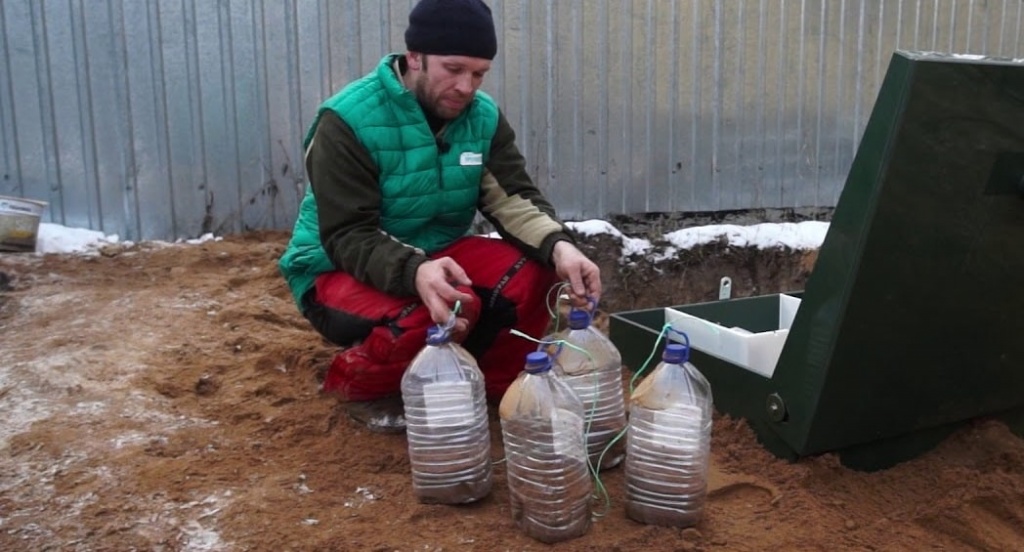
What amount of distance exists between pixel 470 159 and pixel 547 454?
1174 millimetres

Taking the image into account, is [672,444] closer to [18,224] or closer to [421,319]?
[421,319]

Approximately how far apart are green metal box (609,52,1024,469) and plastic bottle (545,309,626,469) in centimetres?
47

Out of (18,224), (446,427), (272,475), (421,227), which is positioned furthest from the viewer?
(18,224)

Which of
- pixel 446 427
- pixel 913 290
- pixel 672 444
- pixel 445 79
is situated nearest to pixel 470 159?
pixel 445 79

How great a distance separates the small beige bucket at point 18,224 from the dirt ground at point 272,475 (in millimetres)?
1123

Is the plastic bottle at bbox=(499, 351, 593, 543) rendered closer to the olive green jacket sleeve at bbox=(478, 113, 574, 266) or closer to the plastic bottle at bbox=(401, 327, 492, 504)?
the plastic bottle at bbox=(401, 327, 492, 504)

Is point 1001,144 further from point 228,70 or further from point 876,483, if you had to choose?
point 228,70

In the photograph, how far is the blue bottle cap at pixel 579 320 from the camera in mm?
2594

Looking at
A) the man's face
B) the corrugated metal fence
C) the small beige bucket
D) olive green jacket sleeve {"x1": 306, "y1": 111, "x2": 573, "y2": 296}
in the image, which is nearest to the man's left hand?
olive green jacket sleeve {"x1": 306, "y1": 111, "x2": 573, "y2": 296}

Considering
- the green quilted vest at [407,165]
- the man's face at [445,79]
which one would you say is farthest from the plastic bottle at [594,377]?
the man's face at [445,79]

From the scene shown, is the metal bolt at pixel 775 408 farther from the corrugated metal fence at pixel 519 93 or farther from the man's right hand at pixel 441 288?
the corrugated metal fence at pixel 519 93

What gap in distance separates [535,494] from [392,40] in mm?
4293

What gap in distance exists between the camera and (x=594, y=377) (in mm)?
2623

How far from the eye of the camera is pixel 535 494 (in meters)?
2.21
